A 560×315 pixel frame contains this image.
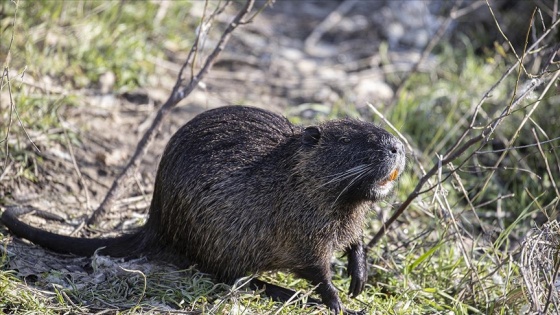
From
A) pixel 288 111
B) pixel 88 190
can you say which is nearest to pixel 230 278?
pixel 88 190

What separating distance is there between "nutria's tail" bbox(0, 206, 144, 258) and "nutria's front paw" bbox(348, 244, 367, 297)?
3.51ft

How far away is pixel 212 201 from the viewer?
3.72 m

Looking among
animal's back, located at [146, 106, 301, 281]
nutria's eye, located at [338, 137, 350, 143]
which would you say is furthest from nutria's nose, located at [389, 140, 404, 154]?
animal's back, located at [146, 106, 301, 281]

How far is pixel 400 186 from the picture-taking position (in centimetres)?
522

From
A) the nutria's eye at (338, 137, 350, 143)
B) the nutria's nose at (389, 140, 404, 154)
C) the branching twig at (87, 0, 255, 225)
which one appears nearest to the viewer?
the nutria's nose at (389, 140, 404, 154)

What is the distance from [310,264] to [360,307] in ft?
1.19

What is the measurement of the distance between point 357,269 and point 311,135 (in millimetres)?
709

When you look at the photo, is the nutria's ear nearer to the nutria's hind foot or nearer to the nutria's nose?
the nutria's nose

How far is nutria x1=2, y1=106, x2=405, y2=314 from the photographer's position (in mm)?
3641

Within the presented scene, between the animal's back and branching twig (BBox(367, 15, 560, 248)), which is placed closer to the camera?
branching twig (BBox(367, 15, 560, 248))

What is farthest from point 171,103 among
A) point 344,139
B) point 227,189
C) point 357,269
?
point 357,269

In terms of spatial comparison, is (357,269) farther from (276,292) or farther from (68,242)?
(68,242)

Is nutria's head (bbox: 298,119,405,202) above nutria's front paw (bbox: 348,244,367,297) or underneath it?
above

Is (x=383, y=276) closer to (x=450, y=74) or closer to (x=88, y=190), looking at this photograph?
(x=88, y=190)
